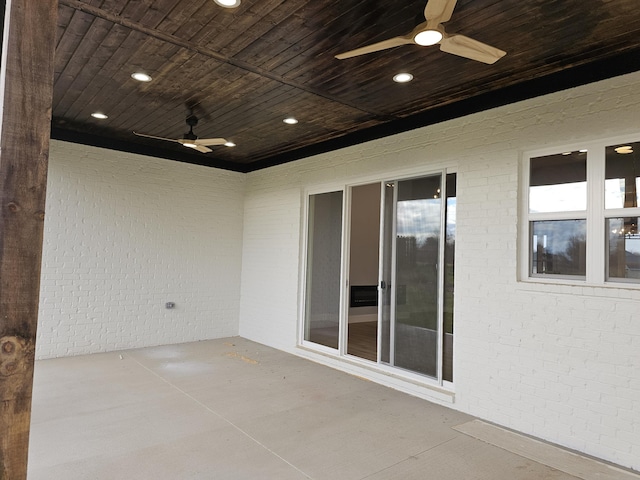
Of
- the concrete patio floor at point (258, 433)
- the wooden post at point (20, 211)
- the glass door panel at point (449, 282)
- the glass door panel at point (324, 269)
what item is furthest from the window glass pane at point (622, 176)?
the wooden post at point (20, 211)

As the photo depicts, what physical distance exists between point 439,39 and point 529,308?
232cm

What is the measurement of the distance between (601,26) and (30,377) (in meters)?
3.69

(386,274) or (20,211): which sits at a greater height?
(20,211)

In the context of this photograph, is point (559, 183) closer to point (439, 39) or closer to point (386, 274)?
point (439, 39)

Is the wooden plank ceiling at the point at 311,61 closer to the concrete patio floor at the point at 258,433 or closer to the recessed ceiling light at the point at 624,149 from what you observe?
the recessed ceiling light at the point at 624,149

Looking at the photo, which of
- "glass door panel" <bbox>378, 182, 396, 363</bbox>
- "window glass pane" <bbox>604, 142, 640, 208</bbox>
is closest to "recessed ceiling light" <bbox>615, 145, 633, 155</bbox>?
"window glass pane" <bbox>604, 142, 640, 208</bbox>

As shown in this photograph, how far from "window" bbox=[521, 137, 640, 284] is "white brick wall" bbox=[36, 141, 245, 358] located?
16.2 feet

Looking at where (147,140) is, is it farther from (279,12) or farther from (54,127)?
(279,12)

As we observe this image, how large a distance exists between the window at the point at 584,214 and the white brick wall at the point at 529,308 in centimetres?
13

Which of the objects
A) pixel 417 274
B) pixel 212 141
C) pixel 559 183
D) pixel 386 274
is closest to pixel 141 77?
pixel 212 141

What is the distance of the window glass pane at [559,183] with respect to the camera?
3.31 meters

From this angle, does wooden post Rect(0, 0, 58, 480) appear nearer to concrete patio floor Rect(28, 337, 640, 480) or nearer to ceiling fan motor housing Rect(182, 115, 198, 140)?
concrete patio floor Rect(28, 337, 640, 480)

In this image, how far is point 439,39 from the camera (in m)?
2.39

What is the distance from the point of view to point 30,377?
1379 mm
